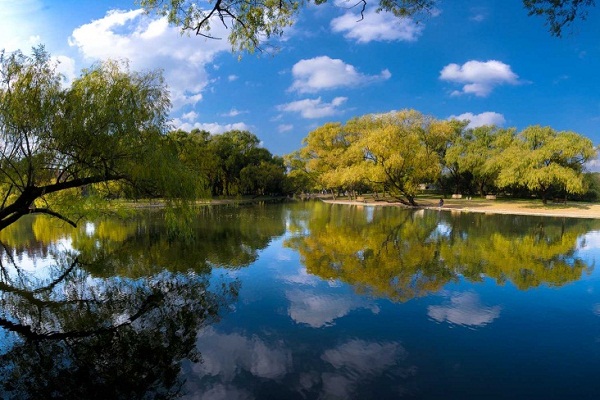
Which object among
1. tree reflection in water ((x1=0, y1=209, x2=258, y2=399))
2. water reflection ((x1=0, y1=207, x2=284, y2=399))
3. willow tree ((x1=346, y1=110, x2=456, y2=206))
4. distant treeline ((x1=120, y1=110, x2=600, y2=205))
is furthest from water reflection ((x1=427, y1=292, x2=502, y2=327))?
willow tree ((x1=346, y1=110, x2=456, y2=206))

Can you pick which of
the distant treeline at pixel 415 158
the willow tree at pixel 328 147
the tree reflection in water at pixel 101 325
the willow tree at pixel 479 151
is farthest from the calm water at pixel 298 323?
the willow tree at pixel 328 147

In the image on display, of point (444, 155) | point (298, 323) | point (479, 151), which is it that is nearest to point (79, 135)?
point (298, 323)

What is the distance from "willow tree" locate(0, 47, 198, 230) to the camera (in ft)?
33.2

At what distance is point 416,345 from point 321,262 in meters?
7.30

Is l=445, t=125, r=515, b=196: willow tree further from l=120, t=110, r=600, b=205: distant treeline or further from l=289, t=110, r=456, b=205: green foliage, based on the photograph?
l=289, t=110, r=456, b=205: green foliage

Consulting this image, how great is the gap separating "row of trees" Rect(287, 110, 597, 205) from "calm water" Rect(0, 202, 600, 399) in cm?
2688

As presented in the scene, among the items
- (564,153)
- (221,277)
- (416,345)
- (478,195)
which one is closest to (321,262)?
(221,277)

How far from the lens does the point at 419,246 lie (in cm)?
1730

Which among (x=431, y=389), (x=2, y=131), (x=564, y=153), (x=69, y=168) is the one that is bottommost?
(x=431, y=389)

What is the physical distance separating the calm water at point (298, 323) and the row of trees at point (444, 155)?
26.9 metres

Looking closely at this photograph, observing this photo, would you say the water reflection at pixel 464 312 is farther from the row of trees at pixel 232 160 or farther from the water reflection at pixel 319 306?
the row of trees at pixel 232 160

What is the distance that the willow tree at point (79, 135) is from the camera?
33.2ft

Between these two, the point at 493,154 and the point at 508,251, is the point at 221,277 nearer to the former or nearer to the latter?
the point at 508,251

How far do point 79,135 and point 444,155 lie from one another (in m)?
59.0
